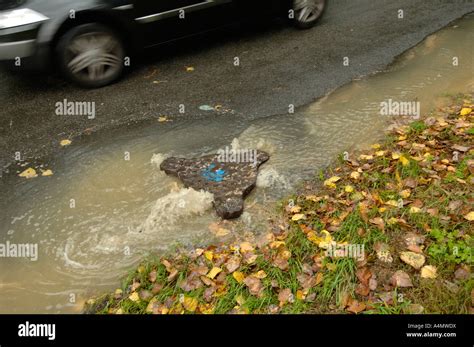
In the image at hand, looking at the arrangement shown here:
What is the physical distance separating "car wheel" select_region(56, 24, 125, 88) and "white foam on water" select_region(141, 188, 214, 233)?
91.8 inches

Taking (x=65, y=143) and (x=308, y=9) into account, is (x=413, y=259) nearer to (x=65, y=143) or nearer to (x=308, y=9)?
(x=65, y=143)

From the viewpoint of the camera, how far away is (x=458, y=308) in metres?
2.88

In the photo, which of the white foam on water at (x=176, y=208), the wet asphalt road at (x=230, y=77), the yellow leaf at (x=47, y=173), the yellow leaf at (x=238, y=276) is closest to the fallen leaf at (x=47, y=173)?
the yellow leaf at (x=47, y=173)

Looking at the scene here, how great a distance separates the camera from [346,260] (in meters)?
3.28

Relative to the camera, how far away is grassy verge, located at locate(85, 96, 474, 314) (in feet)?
10.1

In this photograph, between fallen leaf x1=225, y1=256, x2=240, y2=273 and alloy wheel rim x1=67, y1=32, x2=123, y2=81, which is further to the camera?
alloy wheel rim x1=67, y1=32, x2=123, y2=81

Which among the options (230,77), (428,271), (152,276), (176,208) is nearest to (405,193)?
(428,271)

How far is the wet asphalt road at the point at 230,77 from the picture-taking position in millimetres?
5113

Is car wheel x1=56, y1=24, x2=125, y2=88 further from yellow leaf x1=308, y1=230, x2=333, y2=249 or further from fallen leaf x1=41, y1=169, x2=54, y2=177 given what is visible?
yellow leaf x1=308, y1=230, x2=333, y2=249

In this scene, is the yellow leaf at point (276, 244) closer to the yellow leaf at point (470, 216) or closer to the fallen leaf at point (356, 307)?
the fallen leaf at point (356, 307)

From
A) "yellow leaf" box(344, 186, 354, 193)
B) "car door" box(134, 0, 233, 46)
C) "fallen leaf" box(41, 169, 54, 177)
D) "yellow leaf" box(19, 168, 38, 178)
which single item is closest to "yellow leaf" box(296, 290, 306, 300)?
"yellow leaf" box(344, 186, 354, 193)

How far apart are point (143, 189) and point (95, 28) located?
7.70ft

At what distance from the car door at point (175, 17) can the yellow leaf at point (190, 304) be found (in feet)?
12.2

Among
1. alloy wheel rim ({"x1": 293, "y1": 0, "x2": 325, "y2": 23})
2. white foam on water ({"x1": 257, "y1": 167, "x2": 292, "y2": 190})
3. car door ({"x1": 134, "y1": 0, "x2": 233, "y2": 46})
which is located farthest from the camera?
alloy wheel rim ({"x1": 293, "y1": 0, "x2": 325, "y2": 23})
